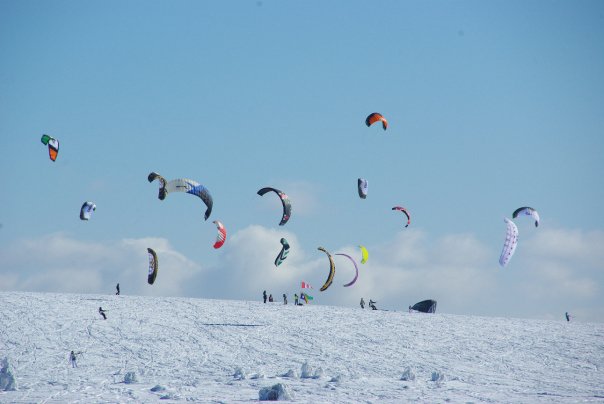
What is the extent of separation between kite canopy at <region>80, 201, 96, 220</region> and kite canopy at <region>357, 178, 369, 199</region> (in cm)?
1633

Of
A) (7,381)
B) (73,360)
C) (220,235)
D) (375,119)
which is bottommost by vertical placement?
(7,381)

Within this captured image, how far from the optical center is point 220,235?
39688 mm

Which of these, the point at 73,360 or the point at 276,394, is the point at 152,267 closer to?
the point at 73,360

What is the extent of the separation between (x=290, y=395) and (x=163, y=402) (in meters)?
3.76

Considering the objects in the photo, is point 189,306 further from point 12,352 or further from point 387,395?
point 387,395

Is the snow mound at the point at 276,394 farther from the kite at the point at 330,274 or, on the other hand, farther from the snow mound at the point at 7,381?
the kite at the point at 330,274

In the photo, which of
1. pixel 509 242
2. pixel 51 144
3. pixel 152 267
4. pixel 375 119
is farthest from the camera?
pixel 51 144

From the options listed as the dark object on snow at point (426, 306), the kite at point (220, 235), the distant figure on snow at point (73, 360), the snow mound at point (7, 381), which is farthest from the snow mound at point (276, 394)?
the dark object on snow at point (426, 306)

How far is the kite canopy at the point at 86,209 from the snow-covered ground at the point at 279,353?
481cm

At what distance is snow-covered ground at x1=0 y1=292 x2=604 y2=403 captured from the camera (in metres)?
24.3

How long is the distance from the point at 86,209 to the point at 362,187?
16789mm

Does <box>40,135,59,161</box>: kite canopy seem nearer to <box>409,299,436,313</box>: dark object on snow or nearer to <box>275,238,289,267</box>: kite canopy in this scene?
<box>275,238,289,267</box>: kite canopy

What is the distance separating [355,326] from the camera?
38781 mm

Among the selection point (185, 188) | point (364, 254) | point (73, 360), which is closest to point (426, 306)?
point (364, 254)
